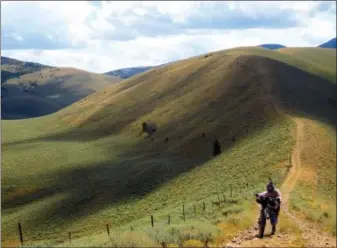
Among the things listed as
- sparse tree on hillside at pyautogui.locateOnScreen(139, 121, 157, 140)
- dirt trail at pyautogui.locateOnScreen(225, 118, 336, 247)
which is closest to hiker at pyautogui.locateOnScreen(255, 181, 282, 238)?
dirt trail at pyautogui.locateOnScreen(225, 118, 336, 247)

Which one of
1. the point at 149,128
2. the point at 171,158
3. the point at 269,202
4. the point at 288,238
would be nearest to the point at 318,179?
the point at 288,238

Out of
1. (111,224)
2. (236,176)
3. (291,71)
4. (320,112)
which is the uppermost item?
(291,71)

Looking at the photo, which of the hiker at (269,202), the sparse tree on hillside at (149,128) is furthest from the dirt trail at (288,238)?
the sparse tree on hillside at (149,128)

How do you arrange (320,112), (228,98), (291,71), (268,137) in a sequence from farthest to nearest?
(291,71), (228,98), (320,112), (268,137)

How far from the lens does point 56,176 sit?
81.3 metres

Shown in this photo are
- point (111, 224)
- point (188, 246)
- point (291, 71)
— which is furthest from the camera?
point (291, 71)

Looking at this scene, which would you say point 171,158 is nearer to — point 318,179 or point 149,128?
point 149,128

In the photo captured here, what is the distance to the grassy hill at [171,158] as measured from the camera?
33.5m

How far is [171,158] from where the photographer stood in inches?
3214

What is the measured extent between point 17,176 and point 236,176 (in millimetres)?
47198

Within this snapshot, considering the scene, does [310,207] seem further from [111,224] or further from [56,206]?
[56,206]

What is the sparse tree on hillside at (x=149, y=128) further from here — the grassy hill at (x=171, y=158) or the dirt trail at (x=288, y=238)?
the dirt trail at (x=288, y=238)

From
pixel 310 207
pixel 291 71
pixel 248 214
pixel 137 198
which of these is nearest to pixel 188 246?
pixel 248 214

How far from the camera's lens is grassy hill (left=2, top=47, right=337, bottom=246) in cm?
3350
